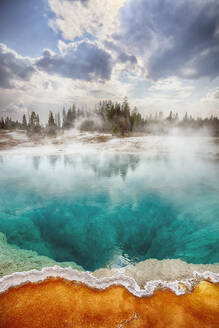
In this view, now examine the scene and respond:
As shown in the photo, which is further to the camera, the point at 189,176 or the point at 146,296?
the point at 189,176

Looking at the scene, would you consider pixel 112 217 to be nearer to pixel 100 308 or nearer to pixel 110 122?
pixel 100 308

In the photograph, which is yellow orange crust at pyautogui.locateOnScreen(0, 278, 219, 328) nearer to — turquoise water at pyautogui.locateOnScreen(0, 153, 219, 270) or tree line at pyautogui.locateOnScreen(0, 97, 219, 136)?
turquoise water at pyautogui.locateOnScreen(0, 153, 219, 270)

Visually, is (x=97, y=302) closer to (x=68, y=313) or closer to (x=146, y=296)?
(x=68, y=313)

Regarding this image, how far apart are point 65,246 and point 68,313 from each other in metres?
3.38

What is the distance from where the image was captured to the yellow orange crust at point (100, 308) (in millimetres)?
2607

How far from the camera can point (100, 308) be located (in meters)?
2.85

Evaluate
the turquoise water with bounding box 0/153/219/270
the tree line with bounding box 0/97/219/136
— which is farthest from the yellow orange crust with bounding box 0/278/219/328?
the tree line with bounding box 0/97/219/136

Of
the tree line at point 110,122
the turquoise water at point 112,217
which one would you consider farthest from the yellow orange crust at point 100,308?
the tree line at point 110,122

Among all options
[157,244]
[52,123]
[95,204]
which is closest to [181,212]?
[157,244]

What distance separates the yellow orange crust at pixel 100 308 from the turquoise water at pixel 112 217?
1.96 metres

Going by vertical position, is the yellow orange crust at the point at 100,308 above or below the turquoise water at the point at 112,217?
above

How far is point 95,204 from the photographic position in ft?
28.8

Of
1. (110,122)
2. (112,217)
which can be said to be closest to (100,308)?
(112,217)

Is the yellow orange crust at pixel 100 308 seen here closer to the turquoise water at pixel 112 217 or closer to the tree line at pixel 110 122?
the turquoise water at pixel 112 217
